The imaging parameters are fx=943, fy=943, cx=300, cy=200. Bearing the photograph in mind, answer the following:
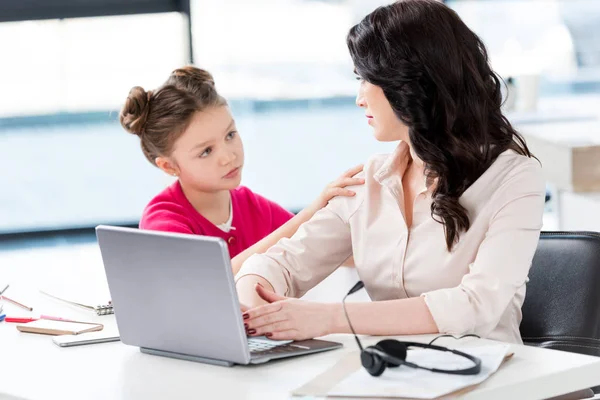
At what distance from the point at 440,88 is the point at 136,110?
2.98 feet

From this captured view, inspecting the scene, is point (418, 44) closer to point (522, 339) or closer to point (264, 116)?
point (522, 339)

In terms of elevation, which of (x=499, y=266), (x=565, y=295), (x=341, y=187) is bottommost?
(x=565, y=295)

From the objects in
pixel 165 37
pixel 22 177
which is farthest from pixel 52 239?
pixel 22 177

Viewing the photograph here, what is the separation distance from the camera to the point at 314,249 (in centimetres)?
212

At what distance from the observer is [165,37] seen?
7.39 meters

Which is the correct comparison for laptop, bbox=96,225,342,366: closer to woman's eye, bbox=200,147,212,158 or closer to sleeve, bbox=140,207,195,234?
sleeve, bbox=140,207,195,234

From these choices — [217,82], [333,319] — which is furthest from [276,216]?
[217,82]

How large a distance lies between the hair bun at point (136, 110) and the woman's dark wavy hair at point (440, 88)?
2.38 feet

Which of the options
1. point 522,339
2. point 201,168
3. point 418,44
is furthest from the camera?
point 201,168

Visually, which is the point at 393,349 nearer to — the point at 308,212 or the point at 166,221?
the point at 308,212

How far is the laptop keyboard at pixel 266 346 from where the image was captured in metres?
1.55

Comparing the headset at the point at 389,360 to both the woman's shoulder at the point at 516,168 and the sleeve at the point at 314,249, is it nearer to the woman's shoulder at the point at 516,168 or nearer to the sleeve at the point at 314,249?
the woman's shoulder at the point at 516,168

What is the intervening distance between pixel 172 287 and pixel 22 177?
7480 mm

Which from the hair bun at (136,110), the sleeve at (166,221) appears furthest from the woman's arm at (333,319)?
the hair bun at (136,110)
